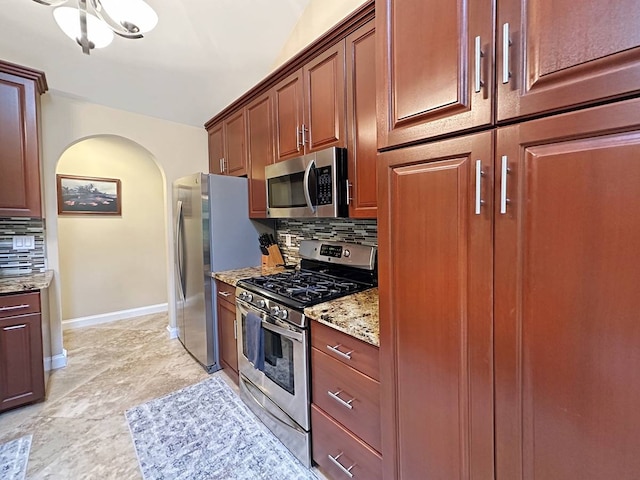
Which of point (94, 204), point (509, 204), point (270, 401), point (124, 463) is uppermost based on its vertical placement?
point (94, 204)

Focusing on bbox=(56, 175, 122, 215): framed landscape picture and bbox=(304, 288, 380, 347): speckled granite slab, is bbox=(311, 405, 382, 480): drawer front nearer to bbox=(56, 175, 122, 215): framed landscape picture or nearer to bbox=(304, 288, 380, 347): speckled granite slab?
bbox=(304, 288, 380, 347): speckled granite slab

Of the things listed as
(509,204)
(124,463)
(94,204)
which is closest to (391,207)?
(509,204)

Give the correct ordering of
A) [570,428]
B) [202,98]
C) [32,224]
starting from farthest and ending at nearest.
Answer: [202,98], [32,224], [570,428]

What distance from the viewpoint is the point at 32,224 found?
9.04ft

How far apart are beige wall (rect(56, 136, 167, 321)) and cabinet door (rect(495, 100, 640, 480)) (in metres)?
4.10

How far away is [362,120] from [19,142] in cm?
262

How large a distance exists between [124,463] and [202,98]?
308 cm

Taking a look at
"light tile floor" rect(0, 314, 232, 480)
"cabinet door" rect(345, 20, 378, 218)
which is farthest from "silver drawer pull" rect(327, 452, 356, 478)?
"cabinet door" rect(345, 20, 378, 218)

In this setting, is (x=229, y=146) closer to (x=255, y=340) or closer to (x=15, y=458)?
(x=255, y=340)

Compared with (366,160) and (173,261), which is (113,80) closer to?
(173,261)

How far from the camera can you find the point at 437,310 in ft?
3.15

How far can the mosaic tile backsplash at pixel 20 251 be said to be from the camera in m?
2.66

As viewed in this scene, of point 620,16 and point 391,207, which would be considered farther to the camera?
point 391,207

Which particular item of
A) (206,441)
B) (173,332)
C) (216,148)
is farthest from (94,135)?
(206,441)
